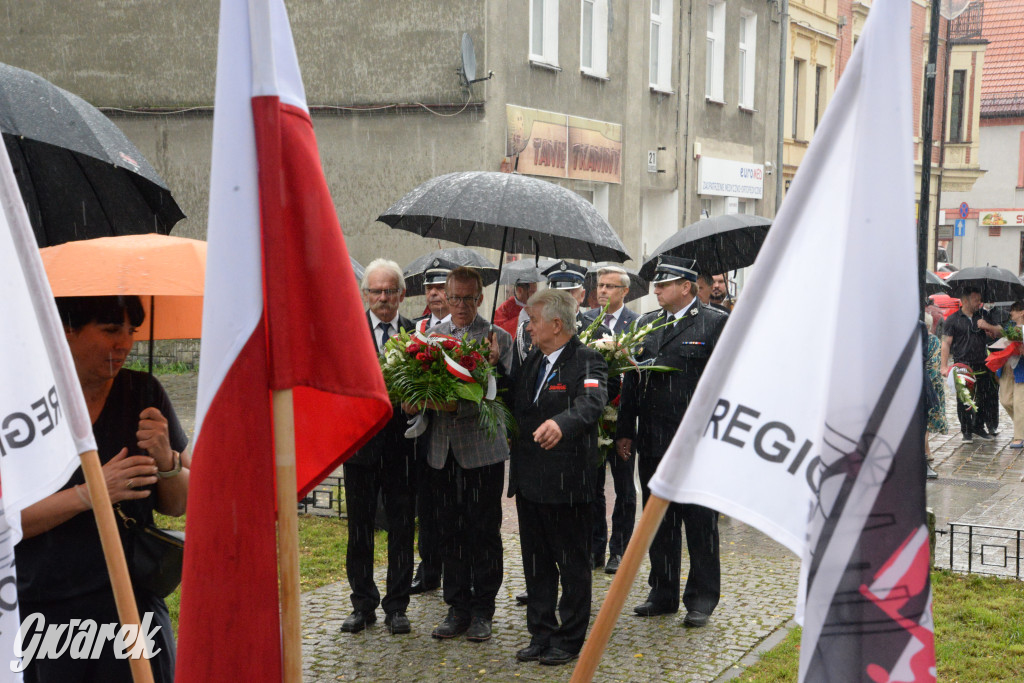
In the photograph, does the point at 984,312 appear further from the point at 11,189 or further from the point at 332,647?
the point at 11,189

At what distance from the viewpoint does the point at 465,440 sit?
6836 millimetres

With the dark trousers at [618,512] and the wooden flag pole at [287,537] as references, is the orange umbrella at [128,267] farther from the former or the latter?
the dark trousers at [618,512]

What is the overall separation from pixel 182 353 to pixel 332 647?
48.5ft

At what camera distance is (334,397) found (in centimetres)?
303

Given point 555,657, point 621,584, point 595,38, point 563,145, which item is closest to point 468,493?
point 555,657

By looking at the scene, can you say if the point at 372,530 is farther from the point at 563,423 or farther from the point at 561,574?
the point at 563,423

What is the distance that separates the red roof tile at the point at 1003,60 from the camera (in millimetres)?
49812

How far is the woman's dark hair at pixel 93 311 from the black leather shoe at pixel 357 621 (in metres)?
3.87

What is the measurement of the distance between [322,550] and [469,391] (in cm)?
292

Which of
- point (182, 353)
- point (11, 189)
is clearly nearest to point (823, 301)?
point (11, 189)

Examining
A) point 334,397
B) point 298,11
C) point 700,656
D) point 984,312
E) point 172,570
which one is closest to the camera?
point 334,397

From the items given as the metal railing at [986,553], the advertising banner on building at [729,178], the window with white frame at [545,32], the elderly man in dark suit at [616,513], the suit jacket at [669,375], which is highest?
the window with white frame at [545,32]

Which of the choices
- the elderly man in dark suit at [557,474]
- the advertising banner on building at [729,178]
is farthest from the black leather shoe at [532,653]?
the advertising banner on building at [729,178]

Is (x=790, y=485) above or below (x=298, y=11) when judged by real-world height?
below
